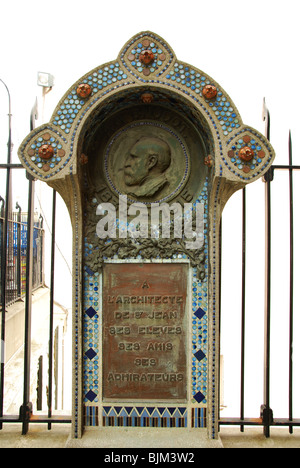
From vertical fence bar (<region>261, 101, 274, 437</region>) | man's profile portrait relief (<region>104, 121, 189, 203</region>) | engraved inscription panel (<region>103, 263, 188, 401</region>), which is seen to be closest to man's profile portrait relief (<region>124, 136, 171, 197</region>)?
man's profile portrait relief (<region>104, 121, 189, 203</region>)

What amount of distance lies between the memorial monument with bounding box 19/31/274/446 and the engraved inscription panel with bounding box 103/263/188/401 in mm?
11

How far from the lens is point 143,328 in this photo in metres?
4.23

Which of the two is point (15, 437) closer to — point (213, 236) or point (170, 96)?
point (213, 236)

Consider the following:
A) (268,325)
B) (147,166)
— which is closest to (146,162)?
(147,166)

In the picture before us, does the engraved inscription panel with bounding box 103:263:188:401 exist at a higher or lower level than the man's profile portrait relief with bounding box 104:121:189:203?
lower

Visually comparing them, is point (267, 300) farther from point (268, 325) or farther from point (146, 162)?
point (146, 162)

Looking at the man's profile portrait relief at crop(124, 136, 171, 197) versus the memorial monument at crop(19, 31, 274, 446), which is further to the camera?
the man's profile portrait relief at crop(124, 136, 171, 197)

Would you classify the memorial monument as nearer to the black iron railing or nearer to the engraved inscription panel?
the engraved inscription panel

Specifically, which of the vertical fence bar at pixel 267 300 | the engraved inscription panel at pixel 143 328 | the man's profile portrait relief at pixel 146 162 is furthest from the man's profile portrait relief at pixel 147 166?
the vertical fence bar at pixel 267 300

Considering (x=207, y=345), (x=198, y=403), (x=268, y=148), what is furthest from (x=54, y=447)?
(x=268, y=148)

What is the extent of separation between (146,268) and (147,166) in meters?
1.13

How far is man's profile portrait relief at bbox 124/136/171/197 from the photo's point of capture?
13.9 feet

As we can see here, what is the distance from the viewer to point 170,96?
3.98m

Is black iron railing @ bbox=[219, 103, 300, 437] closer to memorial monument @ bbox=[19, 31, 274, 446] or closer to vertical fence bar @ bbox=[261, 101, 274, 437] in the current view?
vertical fence bar @ bbox=[261, 101, 274, 437]
